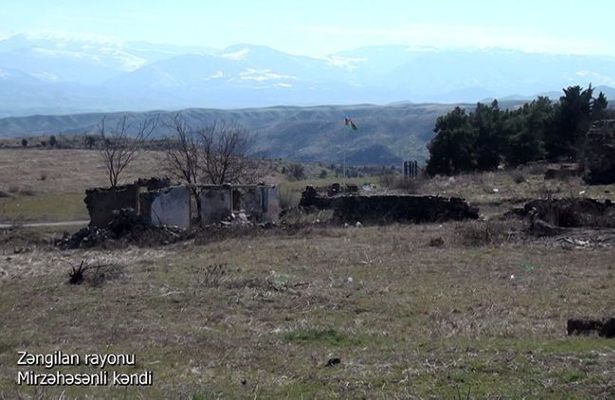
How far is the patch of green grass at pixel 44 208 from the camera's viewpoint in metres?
39.0

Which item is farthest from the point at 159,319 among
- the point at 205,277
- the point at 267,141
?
the point at 267,141

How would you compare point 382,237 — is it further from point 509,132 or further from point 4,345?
point 509,132

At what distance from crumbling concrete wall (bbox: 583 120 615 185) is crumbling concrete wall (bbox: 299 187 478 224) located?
10122 mm

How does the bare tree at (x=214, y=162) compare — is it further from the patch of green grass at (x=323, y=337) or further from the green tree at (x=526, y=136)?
the patch of green grass at (x=323, y=337)

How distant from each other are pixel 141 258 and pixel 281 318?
9.06 meters

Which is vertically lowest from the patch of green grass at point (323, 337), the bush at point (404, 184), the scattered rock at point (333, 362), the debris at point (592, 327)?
the bush at point (404, 184)

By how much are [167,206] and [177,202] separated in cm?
35

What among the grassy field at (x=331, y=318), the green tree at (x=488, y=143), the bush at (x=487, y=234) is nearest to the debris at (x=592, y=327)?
the grassy field at (x=331, y=318)

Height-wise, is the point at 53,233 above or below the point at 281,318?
below

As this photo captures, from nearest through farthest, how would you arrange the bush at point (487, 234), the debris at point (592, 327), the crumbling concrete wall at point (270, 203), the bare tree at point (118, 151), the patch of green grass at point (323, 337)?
Answer: the debris at point (592, 327), the patch of green grass at point (323, 337), the bush at point (487, 234), the crumbling concrete wall at point (270, 203), the bare tree at point (118, 151)

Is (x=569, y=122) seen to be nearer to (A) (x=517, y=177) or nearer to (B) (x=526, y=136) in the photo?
(B) (x=526, y=136)

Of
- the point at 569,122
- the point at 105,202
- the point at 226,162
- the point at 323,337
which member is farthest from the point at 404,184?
the point at 323,337

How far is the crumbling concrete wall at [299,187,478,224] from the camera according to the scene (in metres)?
25.5

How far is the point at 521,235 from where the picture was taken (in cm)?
1948
